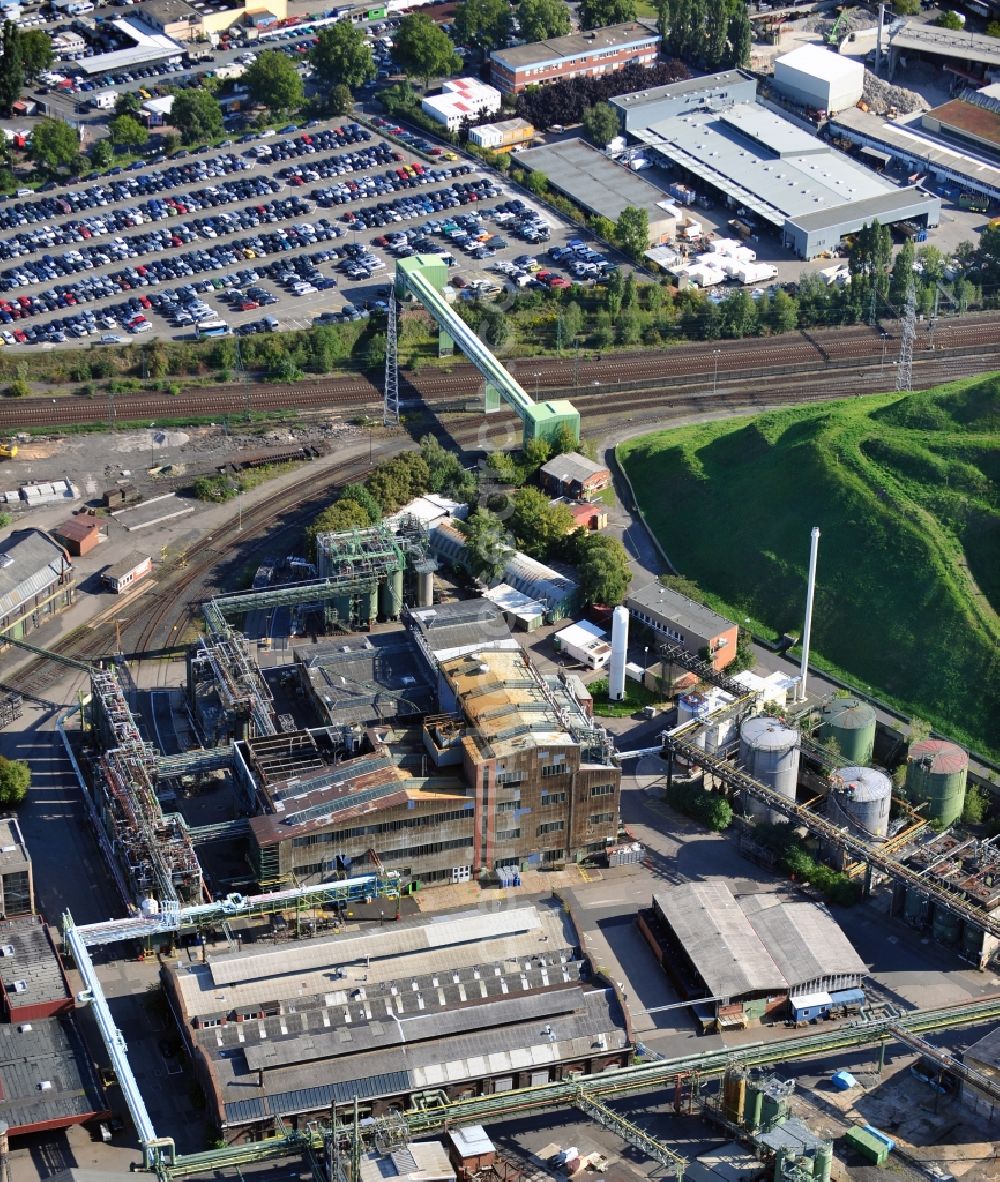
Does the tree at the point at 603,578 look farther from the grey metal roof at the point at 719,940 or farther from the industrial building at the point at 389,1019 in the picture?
the industrial building at the point at 389,1019

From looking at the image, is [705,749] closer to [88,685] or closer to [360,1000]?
[360,1000]

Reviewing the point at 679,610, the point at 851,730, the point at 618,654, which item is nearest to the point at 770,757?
the point at 851,730

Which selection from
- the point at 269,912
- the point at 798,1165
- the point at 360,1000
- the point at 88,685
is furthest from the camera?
the point at 88,685

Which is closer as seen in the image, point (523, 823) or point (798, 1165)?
point (798, 1165)

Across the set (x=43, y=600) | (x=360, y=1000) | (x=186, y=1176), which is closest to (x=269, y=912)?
(x=360, y=1000)

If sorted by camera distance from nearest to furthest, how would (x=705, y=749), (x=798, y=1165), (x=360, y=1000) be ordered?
(x=798, y=1165) < (x=360, y=1000) < (x=705, y=749)

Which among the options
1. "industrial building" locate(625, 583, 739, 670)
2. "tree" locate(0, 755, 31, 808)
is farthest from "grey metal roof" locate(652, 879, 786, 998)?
"tree" locate(0, 755, 31, 808)
